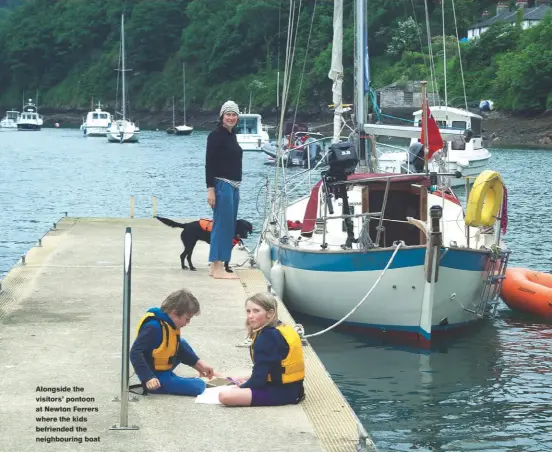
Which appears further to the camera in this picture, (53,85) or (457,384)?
(53,85)

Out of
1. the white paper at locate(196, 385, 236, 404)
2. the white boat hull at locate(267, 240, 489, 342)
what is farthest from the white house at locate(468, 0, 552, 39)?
the white paper at locate(196, 385, 236, 404)

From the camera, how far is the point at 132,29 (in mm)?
157250

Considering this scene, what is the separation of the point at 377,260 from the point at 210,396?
5.61 metres

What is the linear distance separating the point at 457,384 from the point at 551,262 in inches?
445

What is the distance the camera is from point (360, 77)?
61.7 ft

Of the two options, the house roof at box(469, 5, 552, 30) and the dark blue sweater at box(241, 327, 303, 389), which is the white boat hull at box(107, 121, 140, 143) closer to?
the house roof at box(469, 5, 552, 30)

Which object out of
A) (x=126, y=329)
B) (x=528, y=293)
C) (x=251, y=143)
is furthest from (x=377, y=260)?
(x=251, y=143)

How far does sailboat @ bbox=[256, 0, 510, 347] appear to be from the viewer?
552 inches

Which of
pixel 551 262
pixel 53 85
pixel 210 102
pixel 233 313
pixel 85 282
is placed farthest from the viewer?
pixel 53 85

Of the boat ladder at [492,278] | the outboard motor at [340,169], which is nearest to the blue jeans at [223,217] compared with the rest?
the outboard motor at [340,169]

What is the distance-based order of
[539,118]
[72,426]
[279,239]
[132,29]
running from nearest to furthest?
[72,426], [279,239], [539,118], [132,29]

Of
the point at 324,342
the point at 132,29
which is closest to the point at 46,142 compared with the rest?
the point at 132,29

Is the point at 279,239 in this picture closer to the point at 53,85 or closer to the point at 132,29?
the point at 132,29

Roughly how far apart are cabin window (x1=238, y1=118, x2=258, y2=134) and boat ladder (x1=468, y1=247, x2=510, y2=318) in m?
59.2
